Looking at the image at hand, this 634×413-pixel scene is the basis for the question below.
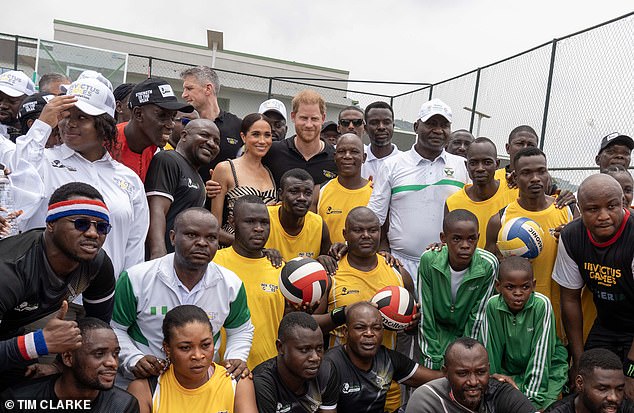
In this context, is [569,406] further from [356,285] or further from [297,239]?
[297,239]

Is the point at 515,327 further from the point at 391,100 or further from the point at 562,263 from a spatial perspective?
the point at 391,100

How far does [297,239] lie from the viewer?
6316mm

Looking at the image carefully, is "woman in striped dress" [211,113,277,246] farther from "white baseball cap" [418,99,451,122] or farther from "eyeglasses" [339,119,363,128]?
"white baseball cap" [418,99,451,122]

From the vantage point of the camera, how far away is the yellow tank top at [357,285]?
588cm

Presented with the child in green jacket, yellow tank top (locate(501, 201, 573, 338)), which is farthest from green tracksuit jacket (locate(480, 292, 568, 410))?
yellow tank top (locate(501, 201, 573, 338))

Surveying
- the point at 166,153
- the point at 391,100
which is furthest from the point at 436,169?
the point at 391,100

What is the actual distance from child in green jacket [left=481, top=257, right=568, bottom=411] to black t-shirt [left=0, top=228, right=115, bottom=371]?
3.29 metres

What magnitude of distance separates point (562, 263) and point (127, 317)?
11.9 ft

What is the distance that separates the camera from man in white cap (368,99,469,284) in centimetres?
668

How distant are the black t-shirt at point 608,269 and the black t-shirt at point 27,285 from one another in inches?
150

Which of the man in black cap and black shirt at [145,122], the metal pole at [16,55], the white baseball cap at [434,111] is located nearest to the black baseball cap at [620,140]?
the white baseball cap at [434,111]

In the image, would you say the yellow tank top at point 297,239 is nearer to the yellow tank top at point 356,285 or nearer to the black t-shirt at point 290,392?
the yellow tank top at point 356,285

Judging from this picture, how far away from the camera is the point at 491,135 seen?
43.9ft

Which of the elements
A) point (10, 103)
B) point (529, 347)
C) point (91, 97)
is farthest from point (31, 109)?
point (529, 347)
